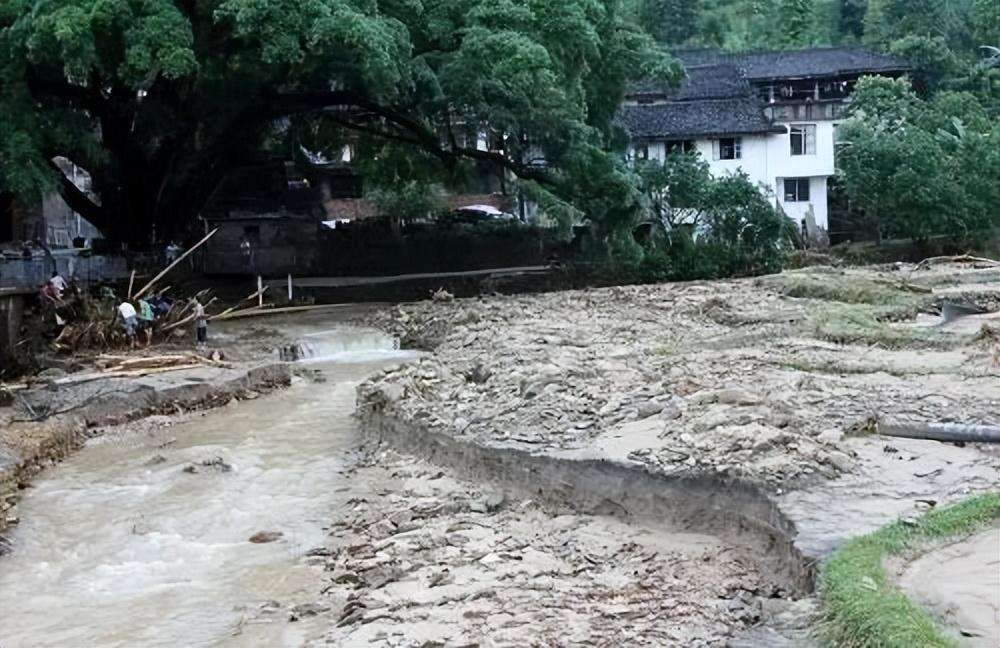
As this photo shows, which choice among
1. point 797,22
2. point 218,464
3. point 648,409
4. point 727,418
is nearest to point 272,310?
point 218,464

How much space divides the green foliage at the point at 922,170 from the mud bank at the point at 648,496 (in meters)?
31.3

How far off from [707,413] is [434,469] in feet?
11.5

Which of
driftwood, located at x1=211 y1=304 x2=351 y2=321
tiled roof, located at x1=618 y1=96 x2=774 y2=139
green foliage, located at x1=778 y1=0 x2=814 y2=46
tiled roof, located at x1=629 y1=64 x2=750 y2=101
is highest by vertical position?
green foliage, located at x1=778 y1=0 x2=814 y2=46

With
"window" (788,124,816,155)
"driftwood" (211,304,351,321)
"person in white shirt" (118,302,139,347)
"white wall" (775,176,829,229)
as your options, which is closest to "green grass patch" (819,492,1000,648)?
"person in white shirt" (118,302,139,347)

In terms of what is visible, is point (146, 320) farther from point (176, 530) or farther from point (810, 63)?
point (810, 63)

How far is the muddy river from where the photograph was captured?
29.2ft

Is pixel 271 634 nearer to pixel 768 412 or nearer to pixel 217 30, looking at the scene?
pixel 768 412

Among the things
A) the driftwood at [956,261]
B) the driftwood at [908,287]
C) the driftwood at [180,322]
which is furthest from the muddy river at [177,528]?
the driftwood at [956,261]

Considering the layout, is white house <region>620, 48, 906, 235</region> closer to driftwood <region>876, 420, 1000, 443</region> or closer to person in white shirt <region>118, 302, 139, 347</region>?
person in white shirt <region>118, 302, 139, 347</region>

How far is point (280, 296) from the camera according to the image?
104 ft

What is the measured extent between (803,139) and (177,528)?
1496 inches

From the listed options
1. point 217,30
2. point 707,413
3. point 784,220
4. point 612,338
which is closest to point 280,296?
point 217,30

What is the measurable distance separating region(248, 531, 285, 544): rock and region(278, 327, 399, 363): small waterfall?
39.4 feet

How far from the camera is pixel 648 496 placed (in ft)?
32.2
